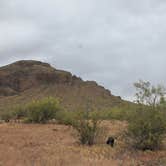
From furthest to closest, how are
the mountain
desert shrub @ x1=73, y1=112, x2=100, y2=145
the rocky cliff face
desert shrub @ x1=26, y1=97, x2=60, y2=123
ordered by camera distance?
1. the rocky cliff face
2. the mountain
3. desert shrub @ x1=26, y1=97, x2=60, y2=123
4. desert shrub @ x1=73, y1=112, x2=100, y2=145

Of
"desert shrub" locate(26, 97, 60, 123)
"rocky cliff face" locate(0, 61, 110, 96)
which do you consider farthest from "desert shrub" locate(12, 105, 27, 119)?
"rocky cliff face" locate(0, 61, 110, 96)

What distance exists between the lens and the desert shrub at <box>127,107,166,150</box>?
24.1m

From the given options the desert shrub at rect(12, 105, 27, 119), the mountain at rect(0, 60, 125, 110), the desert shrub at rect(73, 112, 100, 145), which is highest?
the mountain at rect(0, 60, 125, 110)

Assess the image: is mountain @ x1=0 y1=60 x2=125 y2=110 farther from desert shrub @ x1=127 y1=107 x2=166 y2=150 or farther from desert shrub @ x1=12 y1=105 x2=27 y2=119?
desert shrub @ x1=127 y1=107 x2=166 y2=150

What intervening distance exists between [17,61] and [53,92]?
118ft

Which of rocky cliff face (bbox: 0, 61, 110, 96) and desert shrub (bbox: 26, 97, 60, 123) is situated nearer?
desert shrub (bbox: 26, 97, 60, 123)

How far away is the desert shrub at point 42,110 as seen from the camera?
4603cm

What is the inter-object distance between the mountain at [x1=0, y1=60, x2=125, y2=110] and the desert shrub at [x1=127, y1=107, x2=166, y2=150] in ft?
173

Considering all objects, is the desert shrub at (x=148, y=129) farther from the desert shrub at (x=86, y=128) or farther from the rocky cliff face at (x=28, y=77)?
the rocky cliff face at (x=28, y=77)

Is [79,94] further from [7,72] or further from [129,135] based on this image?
[129,135]

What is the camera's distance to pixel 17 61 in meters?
125

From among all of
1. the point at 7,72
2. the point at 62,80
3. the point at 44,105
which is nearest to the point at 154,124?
the point at 44,105

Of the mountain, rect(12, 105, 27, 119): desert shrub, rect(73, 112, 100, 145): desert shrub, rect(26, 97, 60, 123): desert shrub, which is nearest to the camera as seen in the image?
rect(73, 112, 100, 145): desert shrub

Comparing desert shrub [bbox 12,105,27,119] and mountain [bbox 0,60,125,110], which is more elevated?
mountain [bbox 0,60,125,110]
